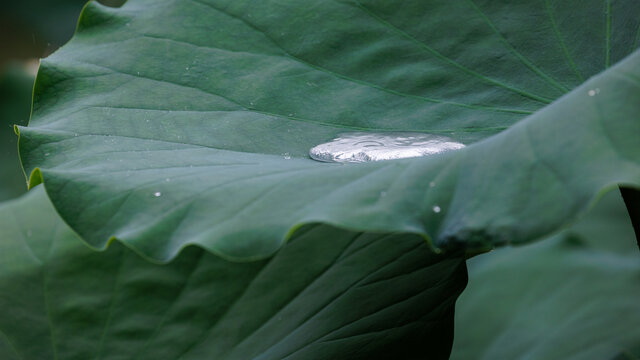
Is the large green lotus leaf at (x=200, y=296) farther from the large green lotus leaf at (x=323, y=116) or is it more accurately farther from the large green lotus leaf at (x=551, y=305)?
the large green lotus leaf at (x=551, y=305)

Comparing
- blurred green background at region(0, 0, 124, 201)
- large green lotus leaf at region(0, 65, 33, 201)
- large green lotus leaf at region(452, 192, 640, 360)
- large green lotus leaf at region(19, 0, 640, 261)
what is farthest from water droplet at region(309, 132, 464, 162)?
blurred green background at region(0, 0, 124, 201)

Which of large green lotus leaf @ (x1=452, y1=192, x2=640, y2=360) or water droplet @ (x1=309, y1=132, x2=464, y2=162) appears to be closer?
water droplet @ (x1=309, y1=132, x2=464, y2=162)

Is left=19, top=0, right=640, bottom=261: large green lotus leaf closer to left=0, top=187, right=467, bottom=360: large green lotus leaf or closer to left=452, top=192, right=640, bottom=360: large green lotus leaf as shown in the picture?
left=0, top=187, right=467, bottom=360: large green lotus leaf

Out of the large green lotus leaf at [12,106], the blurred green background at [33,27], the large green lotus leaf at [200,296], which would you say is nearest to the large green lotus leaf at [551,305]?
the large green lotus leaf at [200,296]

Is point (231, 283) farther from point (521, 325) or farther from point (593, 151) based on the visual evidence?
point (521, 325)

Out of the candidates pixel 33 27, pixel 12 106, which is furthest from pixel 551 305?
pixel 33 27

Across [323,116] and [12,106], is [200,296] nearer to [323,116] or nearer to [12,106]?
[323,116]

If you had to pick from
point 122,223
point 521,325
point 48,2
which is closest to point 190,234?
point 122,223
